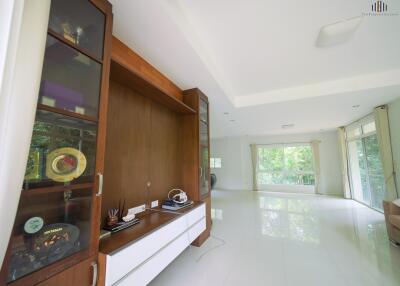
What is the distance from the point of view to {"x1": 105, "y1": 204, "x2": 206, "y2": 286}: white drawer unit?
3.98 feet

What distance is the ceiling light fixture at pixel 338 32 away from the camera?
1.86 meters

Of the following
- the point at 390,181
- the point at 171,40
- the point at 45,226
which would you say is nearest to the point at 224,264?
the point at 45,226

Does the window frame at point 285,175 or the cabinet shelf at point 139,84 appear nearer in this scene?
the cabinet shelf at point 139,84

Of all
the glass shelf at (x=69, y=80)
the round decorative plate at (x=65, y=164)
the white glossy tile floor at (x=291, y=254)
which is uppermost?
the glass shelf at (x=69, y=80)

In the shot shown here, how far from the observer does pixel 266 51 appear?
7.80ft

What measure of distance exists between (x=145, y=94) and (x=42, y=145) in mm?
1379

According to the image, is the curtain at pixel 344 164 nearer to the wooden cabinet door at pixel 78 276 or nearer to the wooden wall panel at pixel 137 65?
the wooden wall panel at pixel 137 65

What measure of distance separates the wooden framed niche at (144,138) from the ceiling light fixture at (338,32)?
1.84 meters

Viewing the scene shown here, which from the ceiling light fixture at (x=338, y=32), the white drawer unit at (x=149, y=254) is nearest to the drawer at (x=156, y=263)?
the white drawer unit at (x=149, y=254)

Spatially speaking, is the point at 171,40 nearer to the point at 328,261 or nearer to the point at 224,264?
the point at 224,264

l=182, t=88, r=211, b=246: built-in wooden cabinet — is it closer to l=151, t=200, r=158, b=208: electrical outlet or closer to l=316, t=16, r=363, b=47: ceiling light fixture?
l=151, t=200, r=158, b=208: electrical outlet

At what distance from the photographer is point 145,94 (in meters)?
2.19

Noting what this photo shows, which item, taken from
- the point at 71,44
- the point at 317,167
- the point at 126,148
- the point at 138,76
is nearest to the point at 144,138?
the point at 126,148

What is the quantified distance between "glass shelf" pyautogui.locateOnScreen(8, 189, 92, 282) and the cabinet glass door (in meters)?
1.94
